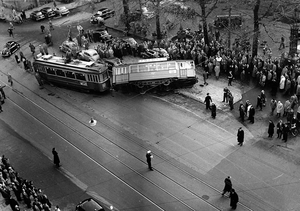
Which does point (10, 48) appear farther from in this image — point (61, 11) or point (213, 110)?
point (213, 110)

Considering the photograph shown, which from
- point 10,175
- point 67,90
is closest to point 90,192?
point 10,175

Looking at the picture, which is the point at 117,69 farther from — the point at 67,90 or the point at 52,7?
the point at 52,7

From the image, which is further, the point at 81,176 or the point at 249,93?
the point at 249,93

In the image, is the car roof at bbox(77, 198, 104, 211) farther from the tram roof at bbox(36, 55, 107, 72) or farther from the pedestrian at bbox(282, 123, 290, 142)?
the tram roof at bbox(36, 55, 107, 72)

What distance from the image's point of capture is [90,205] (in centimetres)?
2197

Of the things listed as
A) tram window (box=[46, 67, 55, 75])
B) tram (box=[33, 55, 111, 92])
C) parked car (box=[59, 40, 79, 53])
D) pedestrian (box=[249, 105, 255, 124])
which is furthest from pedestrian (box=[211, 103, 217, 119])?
parked car (box=[59, 40, 79, 53])

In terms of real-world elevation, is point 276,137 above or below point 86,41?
below

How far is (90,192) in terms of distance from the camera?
24797 millimetres

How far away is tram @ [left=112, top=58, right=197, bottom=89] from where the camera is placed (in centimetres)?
3331

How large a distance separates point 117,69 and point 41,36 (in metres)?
17.0

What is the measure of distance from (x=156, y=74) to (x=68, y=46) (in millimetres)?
13235

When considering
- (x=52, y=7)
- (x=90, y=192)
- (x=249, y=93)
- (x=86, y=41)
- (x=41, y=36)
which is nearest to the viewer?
(x=90, y=192)

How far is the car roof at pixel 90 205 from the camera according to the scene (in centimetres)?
2172

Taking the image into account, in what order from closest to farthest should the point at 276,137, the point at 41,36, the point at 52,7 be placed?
1. the point at 276,137
2. the point at 41,36
3. the point at 52,7
